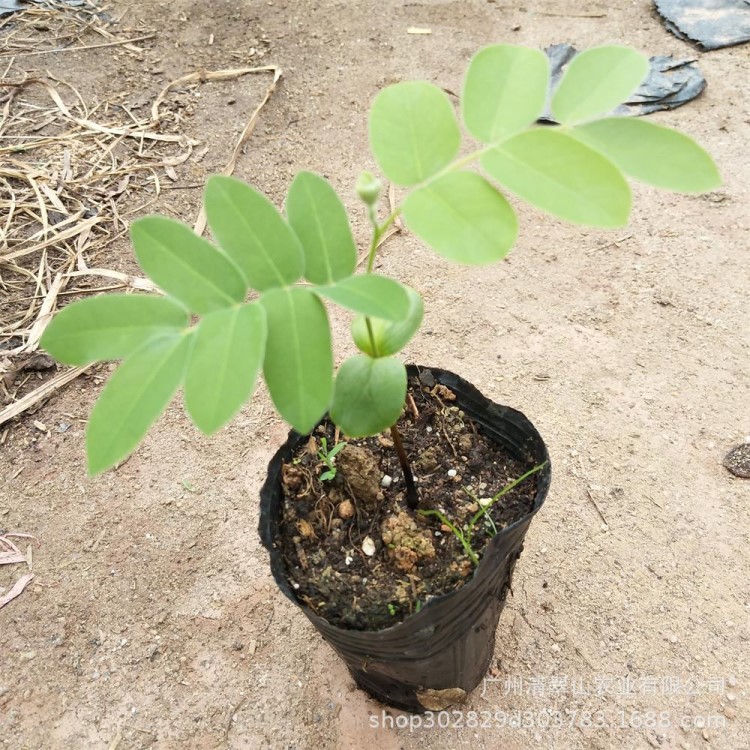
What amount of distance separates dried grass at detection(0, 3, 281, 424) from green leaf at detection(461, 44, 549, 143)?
160cm

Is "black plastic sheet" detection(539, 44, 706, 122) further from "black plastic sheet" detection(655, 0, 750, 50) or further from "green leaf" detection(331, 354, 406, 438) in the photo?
"green leaf" detection(331, 354, 406, 438)

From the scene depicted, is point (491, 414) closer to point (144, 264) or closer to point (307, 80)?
point (144, 264)

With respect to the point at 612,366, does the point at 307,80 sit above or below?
above

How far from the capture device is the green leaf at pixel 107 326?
26.6 inches

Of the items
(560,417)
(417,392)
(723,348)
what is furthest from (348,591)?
(723,348)

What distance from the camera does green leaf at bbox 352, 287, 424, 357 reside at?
88 centimetres

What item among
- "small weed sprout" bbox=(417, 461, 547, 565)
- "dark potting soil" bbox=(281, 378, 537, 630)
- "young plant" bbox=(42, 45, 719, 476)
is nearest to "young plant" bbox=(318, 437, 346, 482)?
"dark potting soil" bbox=(281, 378, 537, 630)

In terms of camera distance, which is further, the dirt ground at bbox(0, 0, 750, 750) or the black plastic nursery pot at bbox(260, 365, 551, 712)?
the dirt ground at bbox(0, 0, 750, 750)

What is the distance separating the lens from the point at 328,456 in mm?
1118

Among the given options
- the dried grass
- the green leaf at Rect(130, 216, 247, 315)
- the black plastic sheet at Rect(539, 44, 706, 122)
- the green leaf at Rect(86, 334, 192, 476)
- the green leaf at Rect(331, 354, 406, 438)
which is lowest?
the dried grass

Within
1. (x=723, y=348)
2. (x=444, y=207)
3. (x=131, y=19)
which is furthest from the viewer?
(x=131, y=19)

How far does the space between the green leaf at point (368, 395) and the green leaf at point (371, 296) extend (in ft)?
0.66

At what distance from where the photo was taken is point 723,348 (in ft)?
6.35

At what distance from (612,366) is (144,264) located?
1.52m
